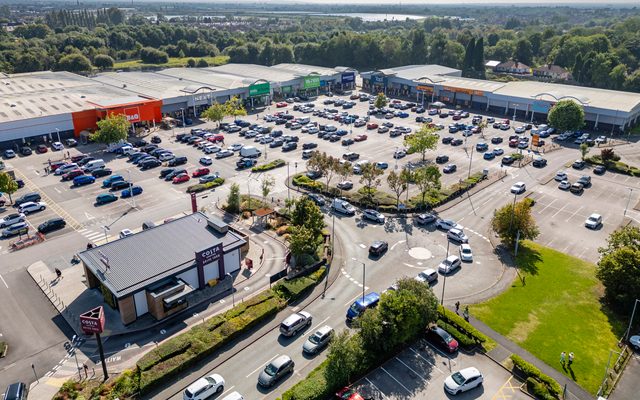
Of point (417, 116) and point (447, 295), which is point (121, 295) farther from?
point (417, 116)

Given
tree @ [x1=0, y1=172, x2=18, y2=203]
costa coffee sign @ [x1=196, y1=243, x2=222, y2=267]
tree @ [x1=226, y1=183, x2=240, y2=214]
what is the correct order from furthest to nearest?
tree @ [x1=0, y1=172, x2=18, y2=203], tree @ [x1=226, y1=183, x2=240, y2=214], costa coffee sign @ [x1=196, y1=243, x2=222, y2=267]

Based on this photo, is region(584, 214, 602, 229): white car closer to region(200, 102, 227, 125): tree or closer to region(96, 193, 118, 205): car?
region(96, 193, 118, 205): car

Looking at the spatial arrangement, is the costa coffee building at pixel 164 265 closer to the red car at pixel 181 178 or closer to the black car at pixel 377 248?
the black car at pixel 377 248

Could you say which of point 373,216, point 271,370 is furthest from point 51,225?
point 373,216

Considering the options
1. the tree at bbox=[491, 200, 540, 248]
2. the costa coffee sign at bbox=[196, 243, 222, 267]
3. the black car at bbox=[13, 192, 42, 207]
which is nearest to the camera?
the costa coffee sign at bbox=[196, 243, 222, 267]

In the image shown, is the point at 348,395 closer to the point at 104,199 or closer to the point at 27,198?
the point at 104,199

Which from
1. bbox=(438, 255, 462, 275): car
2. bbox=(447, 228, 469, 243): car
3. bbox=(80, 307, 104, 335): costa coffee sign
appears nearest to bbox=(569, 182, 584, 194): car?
bbox=(447, 228, 469, 243): car
